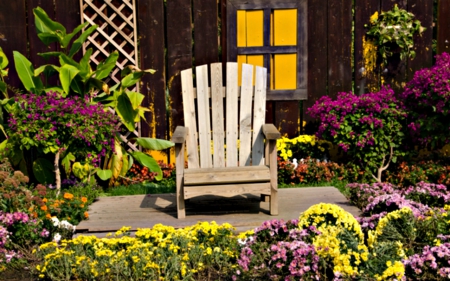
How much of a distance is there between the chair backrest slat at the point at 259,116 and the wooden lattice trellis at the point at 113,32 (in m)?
1.72

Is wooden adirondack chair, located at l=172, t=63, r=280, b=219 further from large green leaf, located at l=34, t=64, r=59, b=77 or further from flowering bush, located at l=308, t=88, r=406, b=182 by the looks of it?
large green leaf, located at l=34, t=64, r=59, b=77

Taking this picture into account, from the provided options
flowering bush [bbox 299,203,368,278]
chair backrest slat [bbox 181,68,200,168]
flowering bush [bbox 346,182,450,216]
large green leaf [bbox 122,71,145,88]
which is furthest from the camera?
large green leaf [bbox 122,71,145,88]

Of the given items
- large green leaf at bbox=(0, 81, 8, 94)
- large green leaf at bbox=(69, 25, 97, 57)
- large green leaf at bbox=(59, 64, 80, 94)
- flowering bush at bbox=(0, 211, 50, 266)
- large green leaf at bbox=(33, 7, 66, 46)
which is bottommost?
flowering bush at bbox=(0, 211, 50, 266)

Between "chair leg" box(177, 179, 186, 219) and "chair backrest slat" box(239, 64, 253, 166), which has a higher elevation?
"chair backrest slat" box(239, 64, 253, 166)

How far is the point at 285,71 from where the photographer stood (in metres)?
6.74

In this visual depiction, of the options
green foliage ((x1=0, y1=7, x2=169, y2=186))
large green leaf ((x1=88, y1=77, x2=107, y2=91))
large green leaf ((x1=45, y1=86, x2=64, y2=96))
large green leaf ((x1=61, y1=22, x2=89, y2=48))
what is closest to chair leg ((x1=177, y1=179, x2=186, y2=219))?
green foliage ((x1=0, y1=7, x2=169, y2=186))

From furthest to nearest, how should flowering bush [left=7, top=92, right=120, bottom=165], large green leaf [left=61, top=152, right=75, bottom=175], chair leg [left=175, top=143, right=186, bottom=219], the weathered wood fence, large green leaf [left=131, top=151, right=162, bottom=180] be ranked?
the weathered wood fence < large green leaf [left=131, top=151, right=162, bottom=180] < large green leaf [left=61, top=152, right=75, bottom=175] < flowering bush [left=7, top=92, right=120, bottom=165] < chair leg [left=175, top=143, right=186, bottom=219]

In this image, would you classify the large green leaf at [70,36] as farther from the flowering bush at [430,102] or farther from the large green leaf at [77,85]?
the flowering bush at [430,102]

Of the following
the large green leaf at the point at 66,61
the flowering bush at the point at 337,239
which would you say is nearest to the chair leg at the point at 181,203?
the flowering bush at the point at 337,239

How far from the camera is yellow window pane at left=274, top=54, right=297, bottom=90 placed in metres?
6.71

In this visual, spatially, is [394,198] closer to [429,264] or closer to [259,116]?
[429,264]

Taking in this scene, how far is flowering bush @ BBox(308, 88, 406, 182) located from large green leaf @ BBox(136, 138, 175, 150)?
1.68 meters

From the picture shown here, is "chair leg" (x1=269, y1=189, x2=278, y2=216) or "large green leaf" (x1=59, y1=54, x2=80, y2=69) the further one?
"large green leaf" (x1=59, y1=54, x2=80, y2=69)

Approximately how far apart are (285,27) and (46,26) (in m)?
2.63
